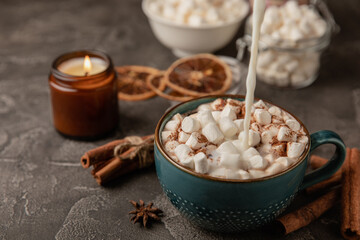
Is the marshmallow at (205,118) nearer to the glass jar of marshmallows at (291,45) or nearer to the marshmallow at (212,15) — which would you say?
the glass jar of marshmallows at (291,45)

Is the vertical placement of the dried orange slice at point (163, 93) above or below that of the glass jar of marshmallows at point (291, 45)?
below

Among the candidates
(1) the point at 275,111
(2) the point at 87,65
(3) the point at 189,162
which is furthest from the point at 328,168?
(2) the point at 87,65

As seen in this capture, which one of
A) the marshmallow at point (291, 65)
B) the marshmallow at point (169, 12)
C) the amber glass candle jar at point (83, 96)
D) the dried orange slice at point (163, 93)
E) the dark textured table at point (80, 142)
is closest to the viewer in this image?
the dark textured table at point (80, 142)

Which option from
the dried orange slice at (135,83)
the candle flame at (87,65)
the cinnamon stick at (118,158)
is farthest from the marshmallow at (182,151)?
the dried orange slice at (135,83)

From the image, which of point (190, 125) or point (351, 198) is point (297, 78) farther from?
point (190, 125)

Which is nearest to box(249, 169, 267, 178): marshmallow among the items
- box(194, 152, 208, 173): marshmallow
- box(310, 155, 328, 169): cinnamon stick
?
box(194, 152, 208, 173): marshmallow

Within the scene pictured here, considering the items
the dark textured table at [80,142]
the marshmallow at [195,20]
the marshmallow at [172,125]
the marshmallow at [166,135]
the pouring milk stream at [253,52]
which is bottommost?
the dark textured table at [80,142]

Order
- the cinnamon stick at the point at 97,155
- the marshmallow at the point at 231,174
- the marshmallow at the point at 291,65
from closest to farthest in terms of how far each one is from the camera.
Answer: the marshmallow at the point at 231,174, the cinnamon stick at the point at 97,155, the marshmallow at the point at 291,65

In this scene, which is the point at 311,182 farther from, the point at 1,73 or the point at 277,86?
the point at 1,73
